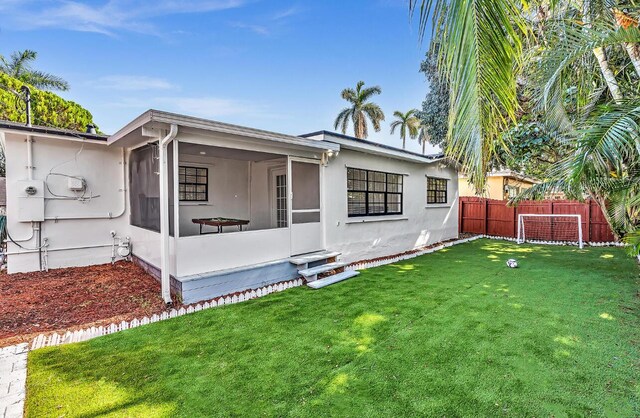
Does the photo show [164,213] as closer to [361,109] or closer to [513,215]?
[513,215]

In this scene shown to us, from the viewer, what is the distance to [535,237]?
14195 mm

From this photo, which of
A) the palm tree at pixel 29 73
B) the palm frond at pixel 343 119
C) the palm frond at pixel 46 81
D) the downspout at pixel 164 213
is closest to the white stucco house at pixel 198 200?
the downspout at pixel 164 213

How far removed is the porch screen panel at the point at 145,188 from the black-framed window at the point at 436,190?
32.6 ft

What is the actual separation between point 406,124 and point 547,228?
23.2 metres

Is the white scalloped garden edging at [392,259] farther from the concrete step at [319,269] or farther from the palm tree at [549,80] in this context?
the palm tree at [549,80]

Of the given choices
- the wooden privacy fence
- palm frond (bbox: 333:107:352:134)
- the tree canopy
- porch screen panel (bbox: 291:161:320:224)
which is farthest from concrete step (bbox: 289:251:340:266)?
palm frond (bbox: 333:107:352:134)

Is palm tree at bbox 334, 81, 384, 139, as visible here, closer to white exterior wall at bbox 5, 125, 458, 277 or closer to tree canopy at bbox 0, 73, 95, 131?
white exterior wall at bbox 5, 125, 458, 277

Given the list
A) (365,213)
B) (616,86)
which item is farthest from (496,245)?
(616,86)

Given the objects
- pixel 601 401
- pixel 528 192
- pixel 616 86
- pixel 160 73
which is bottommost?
pixel 601 401

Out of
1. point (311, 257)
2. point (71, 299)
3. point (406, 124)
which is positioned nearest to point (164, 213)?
point (71, 299)

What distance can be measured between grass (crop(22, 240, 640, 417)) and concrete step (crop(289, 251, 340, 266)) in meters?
1.06

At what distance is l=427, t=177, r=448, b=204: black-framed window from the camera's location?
41.8 feet

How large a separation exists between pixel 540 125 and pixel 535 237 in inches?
297

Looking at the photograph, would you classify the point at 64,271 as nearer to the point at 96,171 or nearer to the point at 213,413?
the point at 96,171
